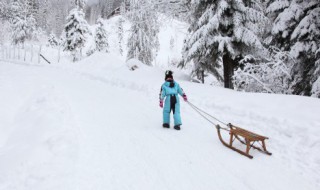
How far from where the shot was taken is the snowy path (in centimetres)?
422

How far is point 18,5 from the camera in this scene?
183ft

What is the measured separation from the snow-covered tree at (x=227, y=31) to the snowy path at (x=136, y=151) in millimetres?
2960

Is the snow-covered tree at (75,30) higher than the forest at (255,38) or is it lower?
higher

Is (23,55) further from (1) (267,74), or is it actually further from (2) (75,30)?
(1) (267,74)

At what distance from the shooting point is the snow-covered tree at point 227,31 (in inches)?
443

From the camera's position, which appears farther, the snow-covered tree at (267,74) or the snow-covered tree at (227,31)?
the snow-covered tree at (227,31)

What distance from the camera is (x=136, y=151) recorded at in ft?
17.8

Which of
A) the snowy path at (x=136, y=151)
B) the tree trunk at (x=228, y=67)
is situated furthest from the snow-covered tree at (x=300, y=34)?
the snowy path at (x=136, y=151)

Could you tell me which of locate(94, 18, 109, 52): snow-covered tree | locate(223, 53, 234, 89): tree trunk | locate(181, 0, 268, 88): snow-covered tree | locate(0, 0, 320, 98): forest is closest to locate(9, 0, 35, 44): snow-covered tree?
locate(94, 18, 109, 52): snow-covered tree

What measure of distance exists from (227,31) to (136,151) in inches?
332

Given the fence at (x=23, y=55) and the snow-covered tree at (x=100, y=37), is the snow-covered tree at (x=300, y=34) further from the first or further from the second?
the snow-covered tree at (x=100, y=37)

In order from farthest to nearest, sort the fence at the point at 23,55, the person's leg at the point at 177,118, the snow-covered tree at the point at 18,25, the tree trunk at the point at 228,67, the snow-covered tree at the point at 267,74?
the snow-covered tree at the point at 18,25
the fence at the point at 23,55
the tree trunk at the point at 228,67
the snow-covered tree at the point at 267,74
the person's leg at the point at 177,118

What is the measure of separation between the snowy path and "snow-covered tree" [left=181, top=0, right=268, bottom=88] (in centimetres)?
296

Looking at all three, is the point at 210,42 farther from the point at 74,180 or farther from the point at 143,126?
the point at 74,180
